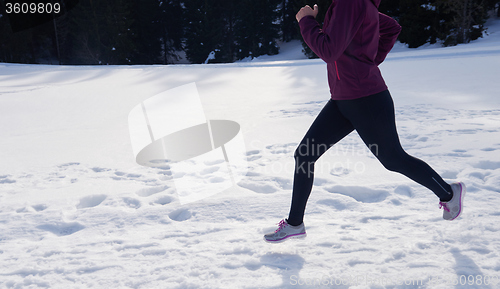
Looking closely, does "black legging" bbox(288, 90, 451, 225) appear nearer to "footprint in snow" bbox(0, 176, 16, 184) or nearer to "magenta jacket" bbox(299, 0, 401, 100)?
"magenta jacket" bbox(299, 0, 401, 100)

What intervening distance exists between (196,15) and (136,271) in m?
31.6

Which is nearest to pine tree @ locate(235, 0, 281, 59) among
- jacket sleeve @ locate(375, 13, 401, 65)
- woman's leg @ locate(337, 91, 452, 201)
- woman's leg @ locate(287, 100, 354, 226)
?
jacket sleeve @ locate(375, 13, 401, 65)

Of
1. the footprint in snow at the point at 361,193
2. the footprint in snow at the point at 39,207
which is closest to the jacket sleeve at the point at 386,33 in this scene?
the footprint in snow at the point at 361,193

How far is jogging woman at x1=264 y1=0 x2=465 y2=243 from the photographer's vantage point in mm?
1614

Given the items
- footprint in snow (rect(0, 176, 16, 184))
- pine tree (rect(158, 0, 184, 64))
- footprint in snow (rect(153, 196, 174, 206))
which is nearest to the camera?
footprint in snow (rect(153, 196, 174, 206))

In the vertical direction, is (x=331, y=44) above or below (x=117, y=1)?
below

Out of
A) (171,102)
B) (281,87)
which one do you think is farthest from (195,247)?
(281,87)

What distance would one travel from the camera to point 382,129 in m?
1.76

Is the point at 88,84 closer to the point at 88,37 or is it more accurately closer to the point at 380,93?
the point at 380,93

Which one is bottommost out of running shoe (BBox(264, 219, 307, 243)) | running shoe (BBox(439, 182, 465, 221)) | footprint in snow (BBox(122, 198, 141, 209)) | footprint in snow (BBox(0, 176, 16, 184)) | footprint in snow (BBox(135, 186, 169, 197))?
footprint in snow (BBox(135, 186, 169, 197))

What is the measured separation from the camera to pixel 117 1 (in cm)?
2944

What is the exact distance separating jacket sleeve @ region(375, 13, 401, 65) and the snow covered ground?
101cm

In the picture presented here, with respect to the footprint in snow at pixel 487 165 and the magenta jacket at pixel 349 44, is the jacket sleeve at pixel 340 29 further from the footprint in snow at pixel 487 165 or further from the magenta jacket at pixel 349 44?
the footprint in snow at pixel 487 165

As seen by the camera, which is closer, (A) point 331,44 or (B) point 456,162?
(A) point 331,44
